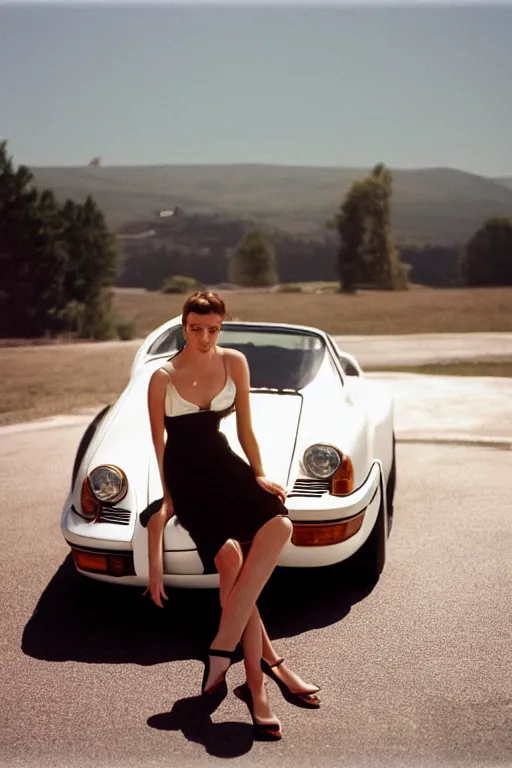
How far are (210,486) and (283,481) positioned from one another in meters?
0.83

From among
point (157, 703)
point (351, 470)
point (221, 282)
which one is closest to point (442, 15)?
point (351, 470)

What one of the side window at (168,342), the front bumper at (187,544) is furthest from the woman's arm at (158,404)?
the side window at (168,342)

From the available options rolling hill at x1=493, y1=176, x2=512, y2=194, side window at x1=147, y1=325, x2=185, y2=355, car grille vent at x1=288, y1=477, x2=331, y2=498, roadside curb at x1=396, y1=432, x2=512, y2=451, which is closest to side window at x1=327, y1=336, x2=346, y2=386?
side window at x1=147, y1=325, x2=185, y2=355

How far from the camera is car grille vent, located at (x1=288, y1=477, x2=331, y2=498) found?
13.5ft

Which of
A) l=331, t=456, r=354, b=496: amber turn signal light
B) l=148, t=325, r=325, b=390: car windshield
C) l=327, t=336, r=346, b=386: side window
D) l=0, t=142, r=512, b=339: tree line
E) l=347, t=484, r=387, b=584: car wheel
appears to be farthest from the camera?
l=0, t=142, r=512, b=339: tree line

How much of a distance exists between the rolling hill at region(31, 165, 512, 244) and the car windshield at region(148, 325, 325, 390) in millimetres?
12048

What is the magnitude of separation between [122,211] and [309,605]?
830 inches

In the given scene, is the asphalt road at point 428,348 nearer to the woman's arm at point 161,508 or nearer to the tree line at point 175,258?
the tree line at point 175,258

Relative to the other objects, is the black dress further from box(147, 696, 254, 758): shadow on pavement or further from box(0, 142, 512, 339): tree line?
box(0, 142, 512, 339): tree line

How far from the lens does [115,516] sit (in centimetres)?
406

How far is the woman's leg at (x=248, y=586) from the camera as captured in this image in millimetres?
3184

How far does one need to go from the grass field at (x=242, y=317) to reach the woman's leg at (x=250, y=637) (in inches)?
294

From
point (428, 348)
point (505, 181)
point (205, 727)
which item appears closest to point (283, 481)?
point (205, 727)

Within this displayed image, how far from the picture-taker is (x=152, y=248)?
25.7 metres
